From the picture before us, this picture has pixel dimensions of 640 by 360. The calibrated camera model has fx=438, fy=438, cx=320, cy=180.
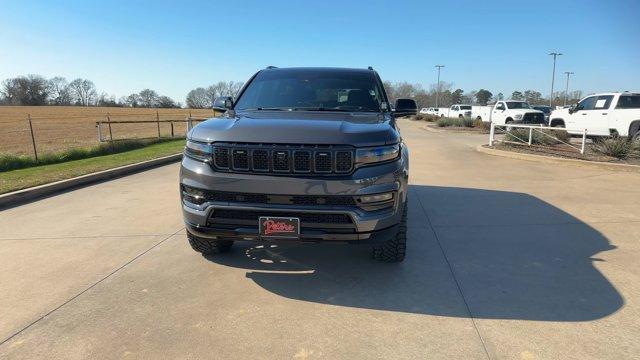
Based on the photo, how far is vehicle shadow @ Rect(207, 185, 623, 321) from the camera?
338cm

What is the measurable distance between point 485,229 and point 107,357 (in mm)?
4229

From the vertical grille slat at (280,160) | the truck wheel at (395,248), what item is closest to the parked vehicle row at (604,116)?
the truck wheel at (395,248)

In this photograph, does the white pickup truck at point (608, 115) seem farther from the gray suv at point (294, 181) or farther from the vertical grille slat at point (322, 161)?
the vertical grille slat at point (322, 161)

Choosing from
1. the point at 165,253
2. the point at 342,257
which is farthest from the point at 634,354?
the point at 165,253

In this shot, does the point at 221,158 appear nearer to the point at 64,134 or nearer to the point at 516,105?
the point at 516,105

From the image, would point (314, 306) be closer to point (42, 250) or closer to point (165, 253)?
point (165, 253)

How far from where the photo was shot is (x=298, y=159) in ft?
10.8

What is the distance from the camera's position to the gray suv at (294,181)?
3242 mm

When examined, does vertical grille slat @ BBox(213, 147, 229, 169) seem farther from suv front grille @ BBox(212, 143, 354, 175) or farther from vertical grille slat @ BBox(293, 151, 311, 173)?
vertical grille slat @ BBox(293, 151, 311, 173)

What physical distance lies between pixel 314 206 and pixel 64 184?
6.73 m

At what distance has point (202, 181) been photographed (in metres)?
3.41

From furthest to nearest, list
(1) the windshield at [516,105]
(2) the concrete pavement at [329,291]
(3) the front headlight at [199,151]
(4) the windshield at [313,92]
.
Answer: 1. (1) the windshield at [516,105]
2. (4) the windshield at [313,92]
3. (3) the front headlight at [199,151]
4. (2) the concrete pavement at [329,291]

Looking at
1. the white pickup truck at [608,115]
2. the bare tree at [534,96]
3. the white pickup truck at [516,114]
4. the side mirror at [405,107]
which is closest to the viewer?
the side mirror at [405,107]

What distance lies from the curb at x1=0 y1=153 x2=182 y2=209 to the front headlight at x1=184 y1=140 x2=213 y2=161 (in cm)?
492
